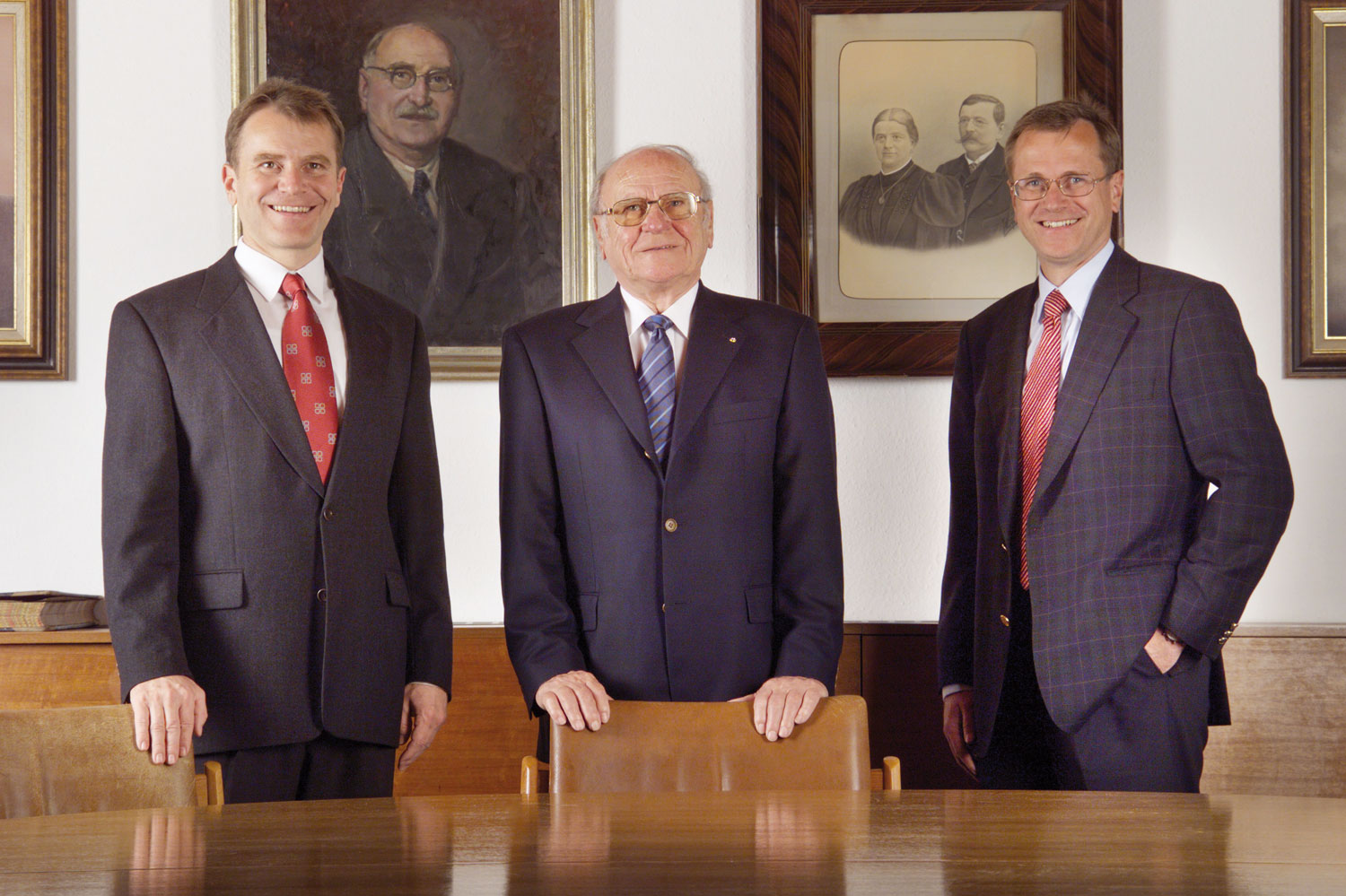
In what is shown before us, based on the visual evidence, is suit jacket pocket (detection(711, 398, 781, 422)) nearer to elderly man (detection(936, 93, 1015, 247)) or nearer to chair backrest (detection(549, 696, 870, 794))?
chair backrest (detection(549, 696, 870, 794))

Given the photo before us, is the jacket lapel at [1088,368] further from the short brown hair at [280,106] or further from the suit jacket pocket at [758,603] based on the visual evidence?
the short brown hair at [280,106]

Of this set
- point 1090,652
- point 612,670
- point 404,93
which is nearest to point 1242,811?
point 1090,652

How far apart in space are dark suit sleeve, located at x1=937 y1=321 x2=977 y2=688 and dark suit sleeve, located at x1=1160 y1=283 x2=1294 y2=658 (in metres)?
0.45

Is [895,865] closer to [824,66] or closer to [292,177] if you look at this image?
[292,177]

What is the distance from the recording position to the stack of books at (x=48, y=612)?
2877mm

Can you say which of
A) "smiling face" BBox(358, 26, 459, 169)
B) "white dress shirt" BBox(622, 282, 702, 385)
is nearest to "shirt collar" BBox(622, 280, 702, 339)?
"white dress shirt" BBox(622, 282, 702, 385)

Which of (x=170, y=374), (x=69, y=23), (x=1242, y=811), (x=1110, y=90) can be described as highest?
(x=69, y=23)

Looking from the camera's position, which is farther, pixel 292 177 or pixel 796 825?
pixel 292 177

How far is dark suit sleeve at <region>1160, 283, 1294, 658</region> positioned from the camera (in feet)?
6.95

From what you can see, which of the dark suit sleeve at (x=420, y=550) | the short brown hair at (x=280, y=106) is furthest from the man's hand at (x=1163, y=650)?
the short brown hair at (x=280, y=106)

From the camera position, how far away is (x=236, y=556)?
6.73 ft

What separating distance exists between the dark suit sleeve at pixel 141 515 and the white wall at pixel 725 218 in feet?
4.33

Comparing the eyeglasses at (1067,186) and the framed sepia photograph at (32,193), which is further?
the framed sepia photograph at (32,193)

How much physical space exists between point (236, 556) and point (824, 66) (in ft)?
6.75
